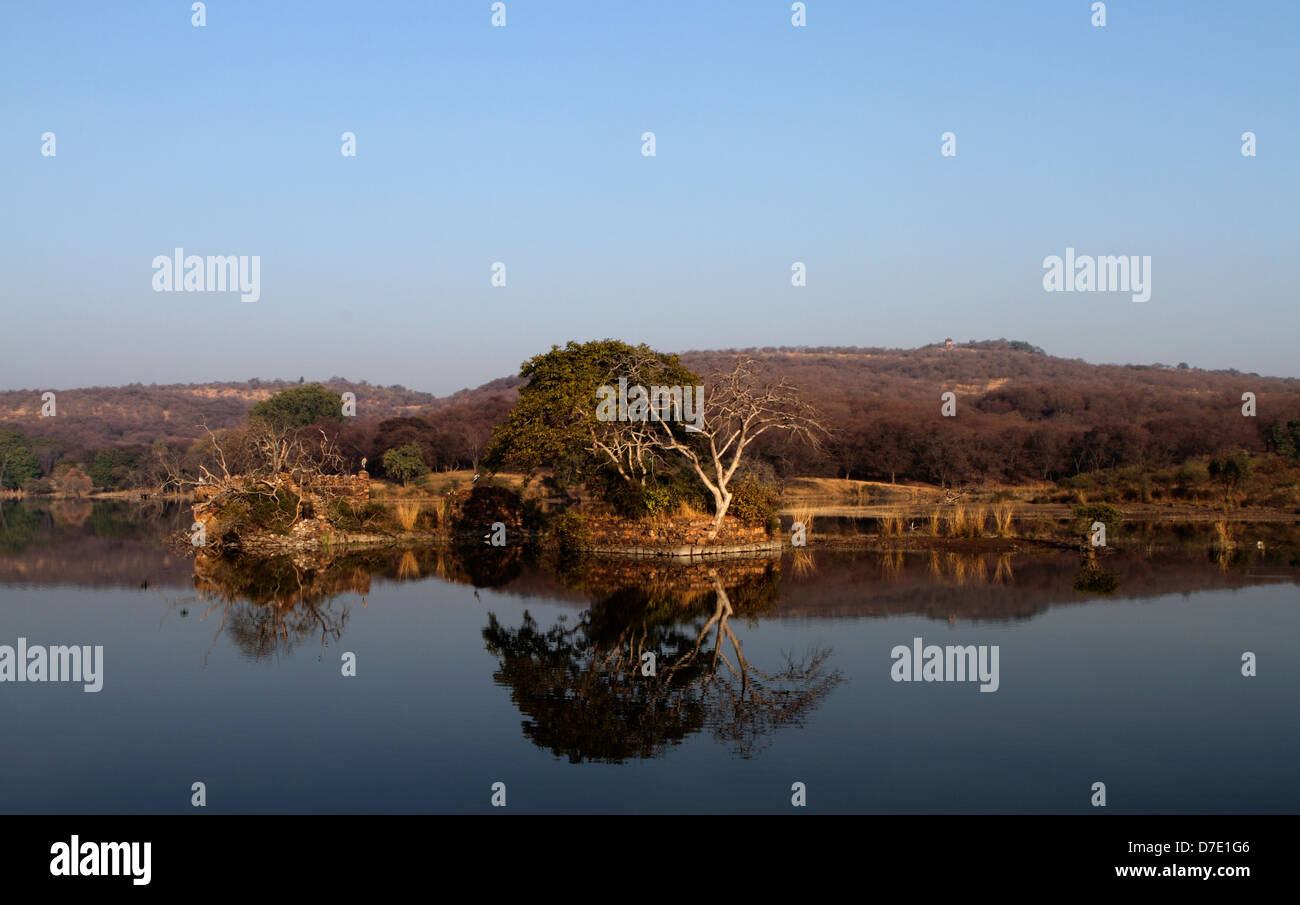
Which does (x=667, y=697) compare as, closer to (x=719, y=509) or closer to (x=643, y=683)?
(x=643, y=683)

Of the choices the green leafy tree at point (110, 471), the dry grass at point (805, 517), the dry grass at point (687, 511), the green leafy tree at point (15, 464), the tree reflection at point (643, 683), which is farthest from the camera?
the green leafy tree at point (15, 464)

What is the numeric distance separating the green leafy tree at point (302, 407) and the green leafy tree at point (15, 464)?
51.3 feet

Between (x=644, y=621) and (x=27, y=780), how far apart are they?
30.3 ft

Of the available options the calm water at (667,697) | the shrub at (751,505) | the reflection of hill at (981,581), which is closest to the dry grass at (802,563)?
the reflection of hill at (981,581)

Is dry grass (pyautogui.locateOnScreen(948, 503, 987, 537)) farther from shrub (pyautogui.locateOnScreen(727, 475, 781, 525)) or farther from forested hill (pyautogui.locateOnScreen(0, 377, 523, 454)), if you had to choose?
forested hill (pyautogui.locateOnScreen(0, 377, 523, 454))

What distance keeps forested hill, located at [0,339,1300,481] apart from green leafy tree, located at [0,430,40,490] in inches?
213

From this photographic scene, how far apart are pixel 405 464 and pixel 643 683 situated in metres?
38.9

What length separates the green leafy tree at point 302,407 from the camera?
2813 inches

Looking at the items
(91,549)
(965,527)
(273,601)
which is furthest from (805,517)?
(91,549)

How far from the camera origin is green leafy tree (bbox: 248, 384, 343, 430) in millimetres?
71438

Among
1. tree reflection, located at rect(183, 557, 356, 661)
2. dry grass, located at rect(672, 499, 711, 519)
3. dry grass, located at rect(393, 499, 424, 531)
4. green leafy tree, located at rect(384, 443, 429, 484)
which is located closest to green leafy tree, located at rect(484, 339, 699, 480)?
dry grass, located at rect(672, 499, 711, 519)

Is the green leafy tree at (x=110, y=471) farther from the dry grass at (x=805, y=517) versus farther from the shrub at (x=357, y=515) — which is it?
the dry grass at (x=805, y=517)
